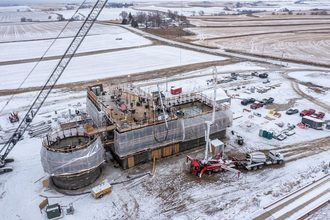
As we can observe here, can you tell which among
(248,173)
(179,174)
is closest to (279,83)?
(248,173)

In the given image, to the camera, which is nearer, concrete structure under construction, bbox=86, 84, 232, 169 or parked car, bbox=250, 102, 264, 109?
concrete structure under construction, bbox=86, 84, 232, 169

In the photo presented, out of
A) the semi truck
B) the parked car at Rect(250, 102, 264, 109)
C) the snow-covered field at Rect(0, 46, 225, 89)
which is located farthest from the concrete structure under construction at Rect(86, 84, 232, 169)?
the snow-covered field at Rect(0, 46, 225, 89)

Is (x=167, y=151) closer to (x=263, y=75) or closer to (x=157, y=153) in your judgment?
(x=157, y=153)

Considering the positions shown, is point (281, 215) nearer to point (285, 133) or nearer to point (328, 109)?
point (285, 133)

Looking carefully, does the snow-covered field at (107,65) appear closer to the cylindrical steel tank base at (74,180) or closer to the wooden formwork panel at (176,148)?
the wooden formwork panel at (176,148)

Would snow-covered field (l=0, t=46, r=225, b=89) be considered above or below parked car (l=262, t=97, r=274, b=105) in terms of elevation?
above

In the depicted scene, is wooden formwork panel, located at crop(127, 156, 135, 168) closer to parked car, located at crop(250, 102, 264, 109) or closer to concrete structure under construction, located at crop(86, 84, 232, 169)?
concrete structure under construction, located at crop(86, 84, 232, 169)

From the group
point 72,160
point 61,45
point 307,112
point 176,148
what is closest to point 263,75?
point 307,112
